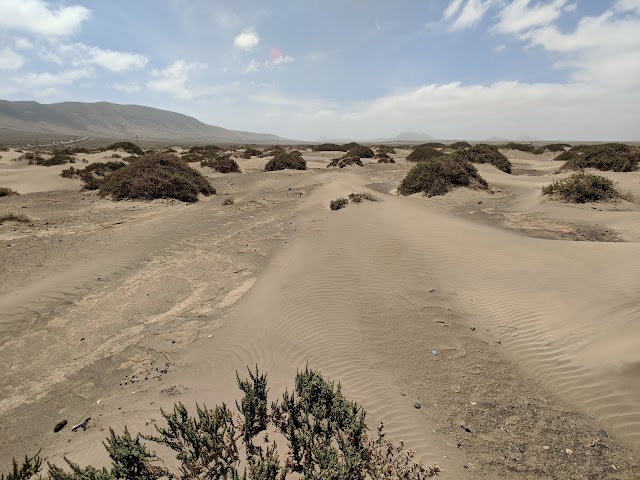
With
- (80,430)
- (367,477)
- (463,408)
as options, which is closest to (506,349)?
(463,408)

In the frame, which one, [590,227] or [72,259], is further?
[590,227]

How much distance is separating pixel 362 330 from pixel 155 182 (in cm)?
1443

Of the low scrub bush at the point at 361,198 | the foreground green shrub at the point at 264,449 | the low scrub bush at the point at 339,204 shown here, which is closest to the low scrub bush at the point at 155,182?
the low scrub bush at the point at 339,204

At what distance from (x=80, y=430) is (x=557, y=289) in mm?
7596

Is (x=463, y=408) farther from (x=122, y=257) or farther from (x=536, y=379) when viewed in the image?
(x=122, y=257)

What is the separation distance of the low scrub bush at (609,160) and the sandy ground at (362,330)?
12415 mm

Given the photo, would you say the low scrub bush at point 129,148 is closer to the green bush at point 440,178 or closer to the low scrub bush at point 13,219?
the low scrub bush at point 13,219

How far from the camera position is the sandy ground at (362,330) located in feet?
12.2

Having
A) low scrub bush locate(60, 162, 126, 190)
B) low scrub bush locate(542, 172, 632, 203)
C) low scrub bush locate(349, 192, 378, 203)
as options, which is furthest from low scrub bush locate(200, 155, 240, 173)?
low scrub bush locate(542, 172, 632, 203)

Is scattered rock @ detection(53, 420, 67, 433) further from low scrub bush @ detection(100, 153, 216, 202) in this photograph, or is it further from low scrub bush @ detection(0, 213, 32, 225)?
low scrub bush @ detection(100, 153, 216, 202)

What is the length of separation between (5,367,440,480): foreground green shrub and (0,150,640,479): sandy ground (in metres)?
0.51

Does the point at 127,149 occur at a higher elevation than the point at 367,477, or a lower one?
higher

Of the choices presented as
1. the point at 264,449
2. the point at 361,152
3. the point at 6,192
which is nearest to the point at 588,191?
the point at 264,449

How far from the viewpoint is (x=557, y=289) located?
6523mm
